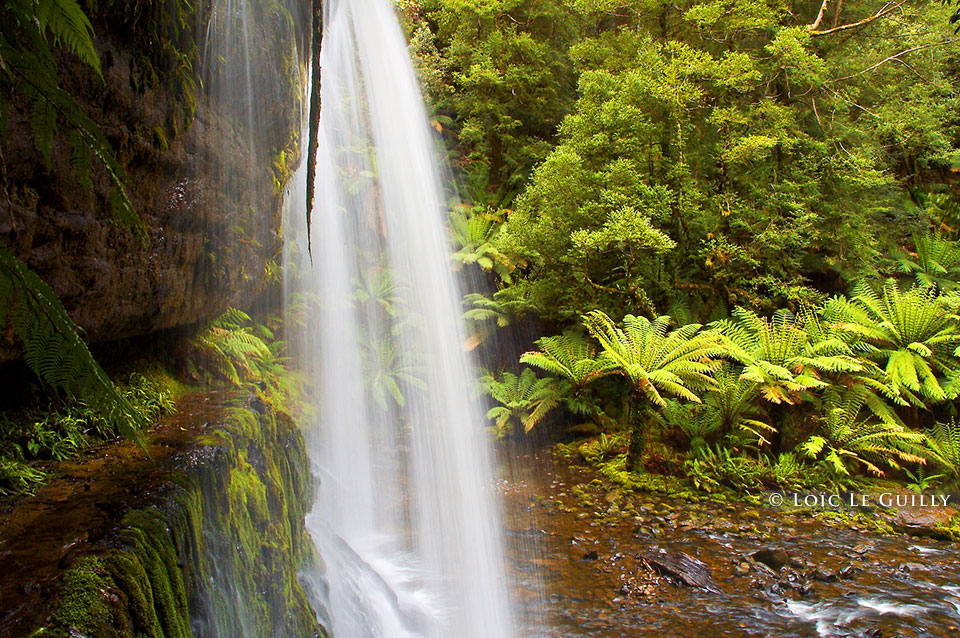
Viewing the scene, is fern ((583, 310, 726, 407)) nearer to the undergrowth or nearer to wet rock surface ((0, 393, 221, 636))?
wet rock surface ((0, 393, 221, 636))

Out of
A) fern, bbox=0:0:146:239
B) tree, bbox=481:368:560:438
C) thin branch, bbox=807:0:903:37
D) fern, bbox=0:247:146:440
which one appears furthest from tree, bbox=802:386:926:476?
fern, bbox=0:0:146:239

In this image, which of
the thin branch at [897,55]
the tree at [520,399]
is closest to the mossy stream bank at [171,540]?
the tree at [520,399]

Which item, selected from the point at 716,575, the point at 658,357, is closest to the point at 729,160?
the point at 658,357

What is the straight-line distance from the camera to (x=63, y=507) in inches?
87.9

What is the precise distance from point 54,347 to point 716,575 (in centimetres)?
546

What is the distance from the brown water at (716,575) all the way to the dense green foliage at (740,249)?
0.91 meters

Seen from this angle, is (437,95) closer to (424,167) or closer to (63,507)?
(424,167)

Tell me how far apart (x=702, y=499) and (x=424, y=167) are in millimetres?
6982

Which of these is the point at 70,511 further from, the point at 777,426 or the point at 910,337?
the point at 910,337

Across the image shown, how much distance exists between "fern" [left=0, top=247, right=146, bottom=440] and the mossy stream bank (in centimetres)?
90

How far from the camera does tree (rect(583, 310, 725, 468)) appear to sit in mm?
6645

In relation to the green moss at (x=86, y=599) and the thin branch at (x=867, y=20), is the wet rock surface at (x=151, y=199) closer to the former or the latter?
the green moss at (x=86, y=599)

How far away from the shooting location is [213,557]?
2566mm

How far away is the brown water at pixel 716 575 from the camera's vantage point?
441cm
